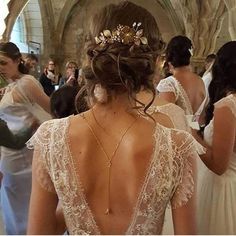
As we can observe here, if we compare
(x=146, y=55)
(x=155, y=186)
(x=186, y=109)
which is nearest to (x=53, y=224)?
(x=155, y=186)

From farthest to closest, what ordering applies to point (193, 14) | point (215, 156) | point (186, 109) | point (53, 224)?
point (193, 14)
point (186, 109)
point (215, 156)
point (53, 224)

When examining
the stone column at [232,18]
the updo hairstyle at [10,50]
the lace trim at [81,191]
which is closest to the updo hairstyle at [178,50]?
the updo hairstyle at [10,50]

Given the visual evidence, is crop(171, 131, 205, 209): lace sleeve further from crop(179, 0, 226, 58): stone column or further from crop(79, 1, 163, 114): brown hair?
crop(179, 0, 226, 58): stone column

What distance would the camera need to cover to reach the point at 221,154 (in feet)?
7.89

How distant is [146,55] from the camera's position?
1448 millimetres

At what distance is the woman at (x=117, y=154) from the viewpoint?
1416 mm

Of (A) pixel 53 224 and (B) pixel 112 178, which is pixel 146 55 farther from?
(A) pixel 53 224

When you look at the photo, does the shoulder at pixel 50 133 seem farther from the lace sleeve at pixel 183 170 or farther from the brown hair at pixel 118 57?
the lace sleeve at pixel 183 170

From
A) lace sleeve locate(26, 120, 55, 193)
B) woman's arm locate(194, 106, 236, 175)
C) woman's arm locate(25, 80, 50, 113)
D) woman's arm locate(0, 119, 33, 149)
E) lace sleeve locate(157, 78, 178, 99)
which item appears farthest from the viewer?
woman's arm locate(25, 80, 50, 113)

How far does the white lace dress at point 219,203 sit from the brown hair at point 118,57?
4.26 feet

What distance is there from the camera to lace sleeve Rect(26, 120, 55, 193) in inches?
59.1

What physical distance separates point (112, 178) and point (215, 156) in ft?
3.68

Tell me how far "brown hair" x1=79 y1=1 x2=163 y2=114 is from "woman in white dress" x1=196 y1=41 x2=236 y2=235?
3.45 feet

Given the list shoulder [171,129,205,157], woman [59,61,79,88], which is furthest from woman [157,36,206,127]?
shoulder [171,129,205,157]
